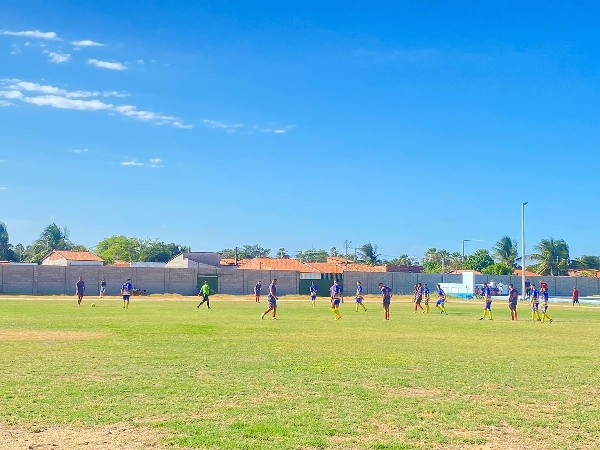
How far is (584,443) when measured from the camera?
10023 mm

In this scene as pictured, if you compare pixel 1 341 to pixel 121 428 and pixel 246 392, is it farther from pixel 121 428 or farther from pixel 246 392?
pixel 121 428

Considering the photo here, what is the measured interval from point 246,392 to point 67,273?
62.2 m

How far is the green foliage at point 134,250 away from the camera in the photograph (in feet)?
484

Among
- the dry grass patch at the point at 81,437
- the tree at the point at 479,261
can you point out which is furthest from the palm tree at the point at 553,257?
the dry grass patch at the point at 81,437

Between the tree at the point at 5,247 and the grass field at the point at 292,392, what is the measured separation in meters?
130

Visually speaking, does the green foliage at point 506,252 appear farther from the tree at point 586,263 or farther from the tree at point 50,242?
the tree at point 50,242

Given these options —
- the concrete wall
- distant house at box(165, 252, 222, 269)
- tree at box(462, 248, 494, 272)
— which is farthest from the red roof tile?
tree at box(462, 248, 494, 272)

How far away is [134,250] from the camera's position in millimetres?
153500

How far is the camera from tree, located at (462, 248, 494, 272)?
144 metres

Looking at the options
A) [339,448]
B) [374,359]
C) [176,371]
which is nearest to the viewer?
[339,448]

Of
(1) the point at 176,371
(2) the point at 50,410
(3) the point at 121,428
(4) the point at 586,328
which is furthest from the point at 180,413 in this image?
(4) the point at 586,328

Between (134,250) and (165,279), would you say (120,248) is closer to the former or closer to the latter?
(134,250)

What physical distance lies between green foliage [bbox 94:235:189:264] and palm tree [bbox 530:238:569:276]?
227 ft

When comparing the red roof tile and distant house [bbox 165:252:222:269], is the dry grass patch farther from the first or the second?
the red roof tile
